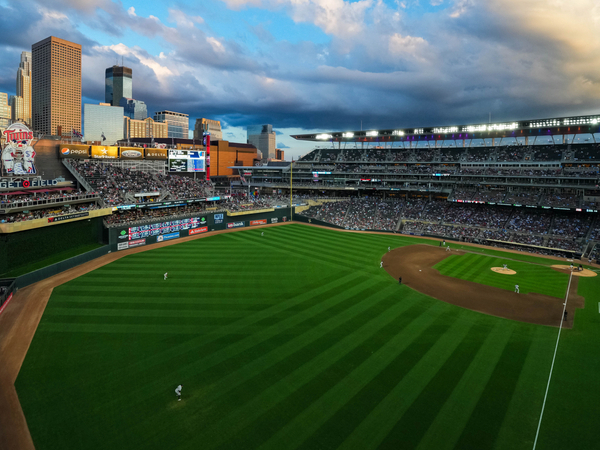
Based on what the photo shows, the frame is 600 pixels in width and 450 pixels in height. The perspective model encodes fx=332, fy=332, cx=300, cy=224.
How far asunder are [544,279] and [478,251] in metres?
11.7

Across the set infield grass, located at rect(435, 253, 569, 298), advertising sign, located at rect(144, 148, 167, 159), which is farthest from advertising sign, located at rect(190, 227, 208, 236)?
infield grass, located at rect(435, 253, 569, 298)

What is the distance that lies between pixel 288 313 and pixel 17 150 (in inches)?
1287

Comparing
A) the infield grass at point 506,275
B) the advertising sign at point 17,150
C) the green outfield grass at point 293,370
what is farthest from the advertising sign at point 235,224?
the infield grass at point 506,275

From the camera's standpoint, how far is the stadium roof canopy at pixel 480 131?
50.9 m

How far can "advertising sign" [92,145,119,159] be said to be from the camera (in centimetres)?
4644

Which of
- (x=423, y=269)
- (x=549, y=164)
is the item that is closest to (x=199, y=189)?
(x=423, y=269)

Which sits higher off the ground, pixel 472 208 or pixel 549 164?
pixel 549 164

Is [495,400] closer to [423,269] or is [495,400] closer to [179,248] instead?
[423,269]

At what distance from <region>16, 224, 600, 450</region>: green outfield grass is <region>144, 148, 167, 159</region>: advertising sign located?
31117 millimetres

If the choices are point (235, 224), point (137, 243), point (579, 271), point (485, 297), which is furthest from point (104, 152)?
point (579, 271)

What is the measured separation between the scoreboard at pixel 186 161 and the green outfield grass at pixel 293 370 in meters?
31.9

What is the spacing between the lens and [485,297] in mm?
26172

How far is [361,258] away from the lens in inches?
1485

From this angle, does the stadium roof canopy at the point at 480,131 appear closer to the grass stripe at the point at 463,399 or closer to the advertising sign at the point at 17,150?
the grass stripe at the point at 463,399
